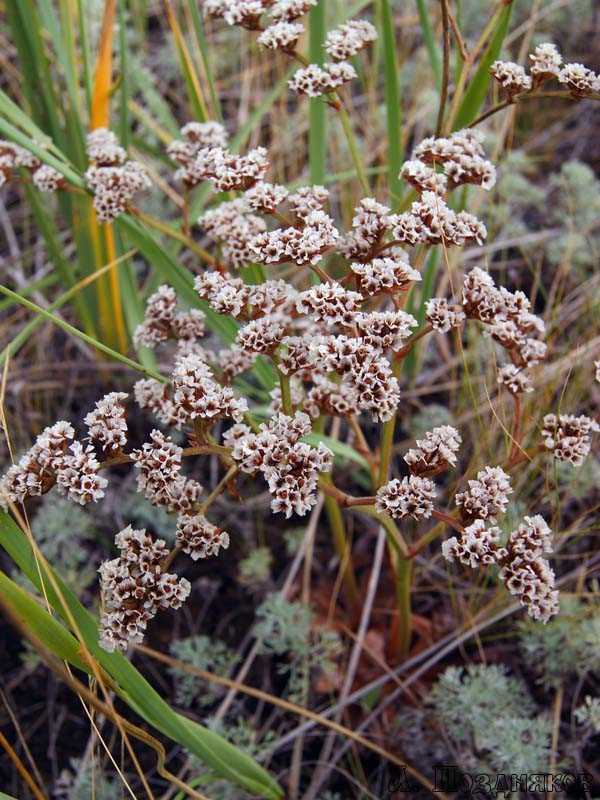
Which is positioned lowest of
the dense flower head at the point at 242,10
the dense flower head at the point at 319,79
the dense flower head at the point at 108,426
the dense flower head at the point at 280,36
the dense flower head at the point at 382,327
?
the dense flower head at the point at 108,426

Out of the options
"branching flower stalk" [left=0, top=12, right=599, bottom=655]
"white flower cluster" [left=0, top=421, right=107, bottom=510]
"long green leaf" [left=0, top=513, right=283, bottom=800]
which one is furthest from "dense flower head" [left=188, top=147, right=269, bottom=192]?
"long green leaf" [left=0, top=513, right=283, bottom=800]

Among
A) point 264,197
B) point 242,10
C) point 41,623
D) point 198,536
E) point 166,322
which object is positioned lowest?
point 41,623

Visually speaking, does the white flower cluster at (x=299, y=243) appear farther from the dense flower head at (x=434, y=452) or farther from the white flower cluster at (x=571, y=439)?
the white flower cluster at (x=571, y=439)

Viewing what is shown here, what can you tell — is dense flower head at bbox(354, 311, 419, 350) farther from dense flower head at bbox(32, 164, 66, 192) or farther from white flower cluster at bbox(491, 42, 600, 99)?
dense flower head at bbox(32, 164, 66, 192)

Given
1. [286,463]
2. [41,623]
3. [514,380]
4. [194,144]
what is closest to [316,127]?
[194,144]

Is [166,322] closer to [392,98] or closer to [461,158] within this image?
[461,158]

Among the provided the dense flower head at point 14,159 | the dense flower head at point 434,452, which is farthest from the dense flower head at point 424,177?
the dense flower head at point 14,159
